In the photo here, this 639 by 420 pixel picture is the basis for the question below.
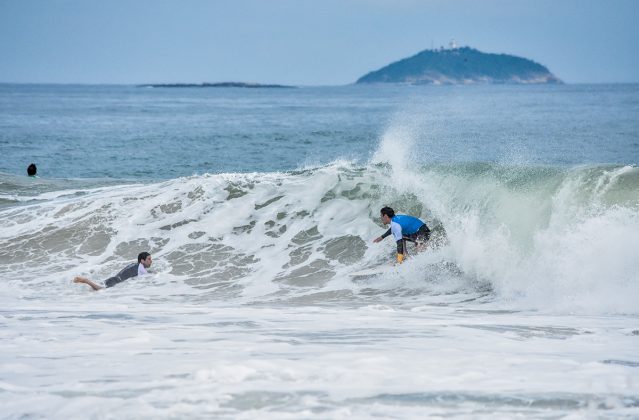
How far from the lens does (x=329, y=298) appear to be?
13055 millimetres

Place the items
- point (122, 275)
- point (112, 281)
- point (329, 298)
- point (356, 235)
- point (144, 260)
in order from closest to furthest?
point (329, 298), point (112, 281), point (122, 275), point (144, 260), point (356, 235)

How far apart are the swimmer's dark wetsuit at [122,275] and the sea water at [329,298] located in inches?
6.1

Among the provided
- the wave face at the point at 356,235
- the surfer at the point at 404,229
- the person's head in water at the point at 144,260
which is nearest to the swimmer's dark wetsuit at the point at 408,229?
the surfer at the point at 404,229

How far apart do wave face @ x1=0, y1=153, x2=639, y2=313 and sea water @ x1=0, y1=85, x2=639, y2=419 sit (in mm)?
51

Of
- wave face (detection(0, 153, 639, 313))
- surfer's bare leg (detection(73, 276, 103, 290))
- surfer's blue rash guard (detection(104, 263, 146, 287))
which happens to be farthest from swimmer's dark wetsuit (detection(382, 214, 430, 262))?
surfer's bare leg (detection(73, 276, 103, 290))

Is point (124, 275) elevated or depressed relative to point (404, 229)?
depressed

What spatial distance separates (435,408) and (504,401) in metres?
0.56

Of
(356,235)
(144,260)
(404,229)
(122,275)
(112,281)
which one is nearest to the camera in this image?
(404,229)

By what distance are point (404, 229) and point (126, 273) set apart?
4962 mm

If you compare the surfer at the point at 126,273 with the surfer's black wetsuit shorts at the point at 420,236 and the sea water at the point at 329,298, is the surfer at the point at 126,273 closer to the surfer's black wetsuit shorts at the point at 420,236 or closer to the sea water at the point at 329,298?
the sea water at the point at 329,298

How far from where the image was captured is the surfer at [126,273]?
14141mm

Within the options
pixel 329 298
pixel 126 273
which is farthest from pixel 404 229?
pixel 126 273

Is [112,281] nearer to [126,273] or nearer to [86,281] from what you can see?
[126,273]

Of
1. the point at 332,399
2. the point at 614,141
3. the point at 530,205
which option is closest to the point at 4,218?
the point at 530,205
